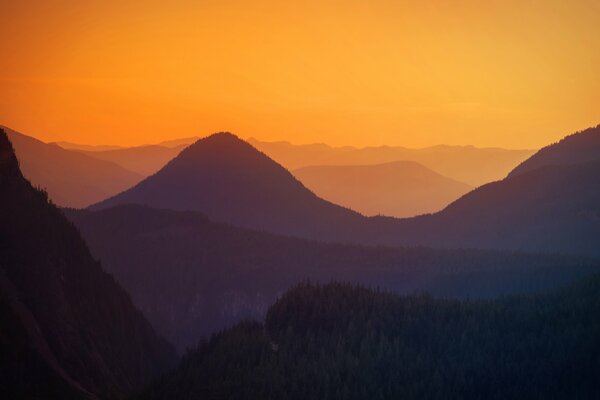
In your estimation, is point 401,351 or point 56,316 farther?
point 401,351

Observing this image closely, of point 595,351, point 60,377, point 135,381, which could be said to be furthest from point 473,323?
point 60,377

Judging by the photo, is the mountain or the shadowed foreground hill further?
the shadowed foreground hill

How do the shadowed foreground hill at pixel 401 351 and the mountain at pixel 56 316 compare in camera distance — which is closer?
the mountain at pixel 56 316

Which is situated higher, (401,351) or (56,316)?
(56,316)
